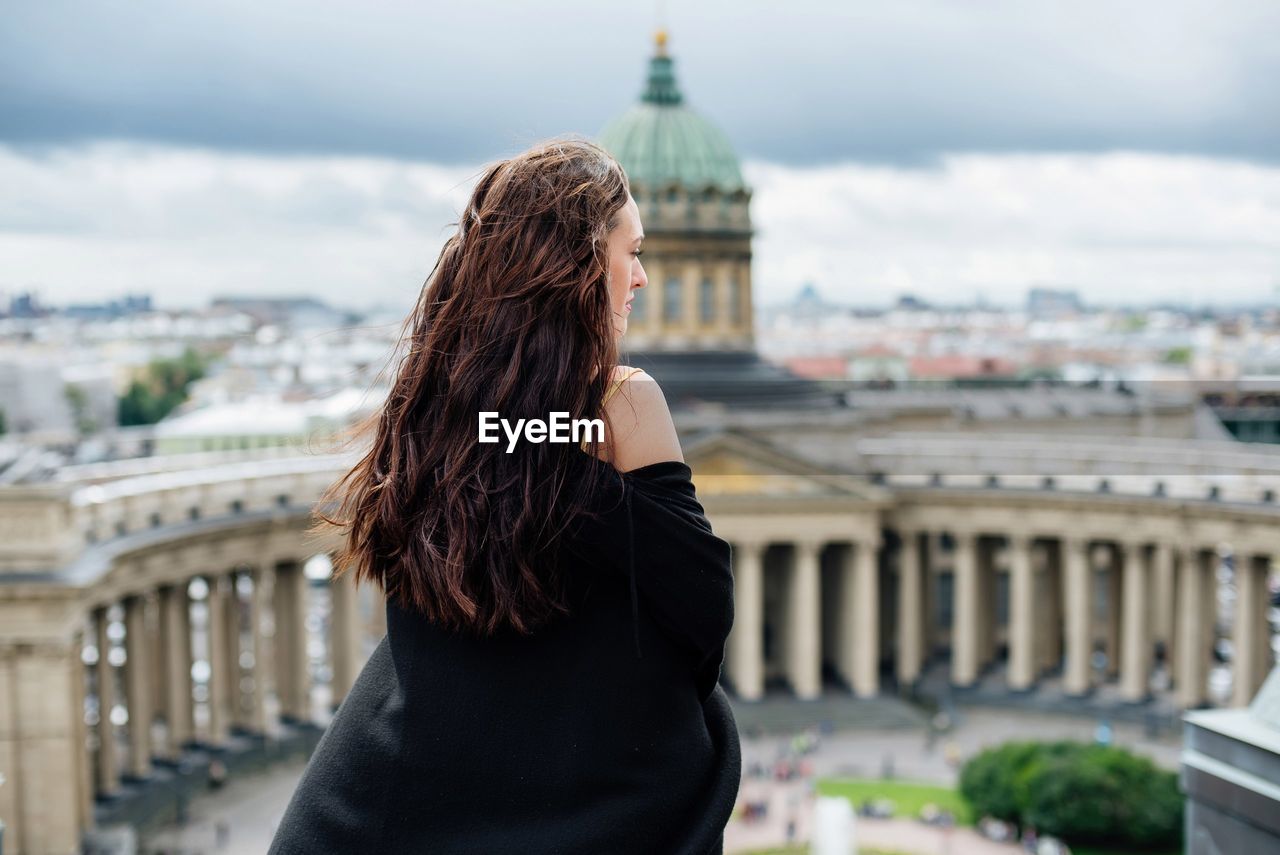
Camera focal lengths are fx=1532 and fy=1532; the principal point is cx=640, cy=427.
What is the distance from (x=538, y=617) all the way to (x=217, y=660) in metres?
61.5

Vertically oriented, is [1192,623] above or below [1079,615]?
above

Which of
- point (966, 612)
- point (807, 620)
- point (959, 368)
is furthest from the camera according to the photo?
point (959, 368)

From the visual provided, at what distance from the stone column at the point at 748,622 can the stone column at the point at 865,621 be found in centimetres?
498

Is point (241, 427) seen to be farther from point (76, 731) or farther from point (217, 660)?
point (76, 731)

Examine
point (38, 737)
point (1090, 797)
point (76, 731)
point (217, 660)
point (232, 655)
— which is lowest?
point (1090, 797)

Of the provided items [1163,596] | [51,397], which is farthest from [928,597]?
[51,397]

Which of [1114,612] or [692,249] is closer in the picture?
[1114,612]

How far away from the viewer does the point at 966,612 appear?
77.0 metres

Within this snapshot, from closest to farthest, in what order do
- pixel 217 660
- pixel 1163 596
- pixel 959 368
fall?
pixel 217 660 < pixel 1163 596 < pixel 959 368

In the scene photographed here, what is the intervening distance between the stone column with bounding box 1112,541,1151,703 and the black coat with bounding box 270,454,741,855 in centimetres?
6932

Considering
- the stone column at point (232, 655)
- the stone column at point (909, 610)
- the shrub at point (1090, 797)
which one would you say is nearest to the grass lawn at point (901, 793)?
the shrub at point (1090, 797)

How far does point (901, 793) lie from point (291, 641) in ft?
90.3

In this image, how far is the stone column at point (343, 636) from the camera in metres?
69.2

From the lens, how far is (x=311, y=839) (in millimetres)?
6258
